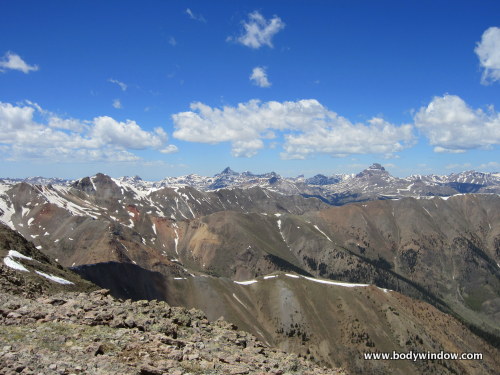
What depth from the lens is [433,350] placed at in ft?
602

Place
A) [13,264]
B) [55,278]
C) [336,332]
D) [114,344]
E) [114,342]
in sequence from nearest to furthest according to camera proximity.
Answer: [114,344]
[114,342]
[13,264]
[55,278]
[336,332]

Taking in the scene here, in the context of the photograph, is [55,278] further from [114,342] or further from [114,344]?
[114,344]

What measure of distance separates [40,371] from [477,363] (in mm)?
237641

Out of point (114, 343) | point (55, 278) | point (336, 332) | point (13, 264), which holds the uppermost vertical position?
point (114, 343)

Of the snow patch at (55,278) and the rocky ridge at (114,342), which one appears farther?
the snow patch at (55,278)

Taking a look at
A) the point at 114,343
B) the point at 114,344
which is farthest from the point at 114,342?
the point at 114,344

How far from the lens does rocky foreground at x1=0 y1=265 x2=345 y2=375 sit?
22.6m

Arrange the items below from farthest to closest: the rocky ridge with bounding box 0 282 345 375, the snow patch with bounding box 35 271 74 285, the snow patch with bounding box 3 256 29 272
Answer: the snow patch with bounding box 35 271 74 285
the snow patch with bounding box 3 256 29 272
the rocky ridge with bounding box 0 282 345 375

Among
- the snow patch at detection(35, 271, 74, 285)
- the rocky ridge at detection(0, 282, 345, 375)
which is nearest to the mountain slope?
the snow patch at detection(35, 271, 74, 285)

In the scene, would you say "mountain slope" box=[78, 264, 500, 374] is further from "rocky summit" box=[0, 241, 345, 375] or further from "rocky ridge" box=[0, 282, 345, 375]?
"rocky ridge" box=[0, 282, 345, 375]

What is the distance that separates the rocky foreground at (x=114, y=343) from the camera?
22.6 metres

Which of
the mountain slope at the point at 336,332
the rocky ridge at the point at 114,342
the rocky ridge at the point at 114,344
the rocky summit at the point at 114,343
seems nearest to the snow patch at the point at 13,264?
the rocky ridge at the point at 114,342

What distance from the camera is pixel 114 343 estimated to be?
2684 centimetres

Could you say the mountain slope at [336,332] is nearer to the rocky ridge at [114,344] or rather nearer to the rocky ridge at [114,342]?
the rocky ridge at [114,342]
